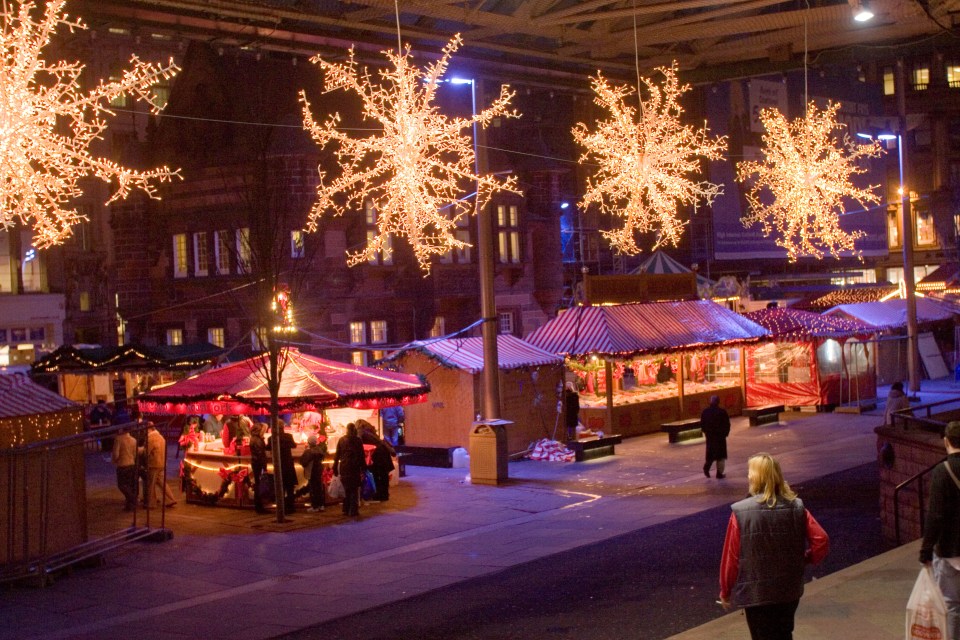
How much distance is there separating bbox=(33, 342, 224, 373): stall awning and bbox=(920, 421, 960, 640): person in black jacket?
2443 cm

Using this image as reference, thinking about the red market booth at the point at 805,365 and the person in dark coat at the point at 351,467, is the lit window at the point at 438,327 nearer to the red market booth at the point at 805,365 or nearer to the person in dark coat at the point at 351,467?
the red market booth at the point at 805,365

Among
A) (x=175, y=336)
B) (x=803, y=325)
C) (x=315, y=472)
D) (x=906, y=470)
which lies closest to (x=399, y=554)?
(x=315, y=472)

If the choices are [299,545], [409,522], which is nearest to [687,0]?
[409,522]

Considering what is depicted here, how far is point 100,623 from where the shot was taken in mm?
11406

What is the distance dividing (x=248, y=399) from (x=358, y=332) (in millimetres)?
13836

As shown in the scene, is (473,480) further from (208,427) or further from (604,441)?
(208,427)

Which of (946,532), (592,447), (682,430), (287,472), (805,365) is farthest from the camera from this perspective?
(805,365)

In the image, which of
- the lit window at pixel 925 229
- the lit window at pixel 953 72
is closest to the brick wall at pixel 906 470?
the lit window at pixel 925 229

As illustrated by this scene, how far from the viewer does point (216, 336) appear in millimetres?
33469

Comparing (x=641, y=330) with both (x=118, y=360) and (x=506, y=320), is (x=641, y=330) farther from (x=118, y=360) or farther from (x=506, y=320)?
(x=118, y=360)

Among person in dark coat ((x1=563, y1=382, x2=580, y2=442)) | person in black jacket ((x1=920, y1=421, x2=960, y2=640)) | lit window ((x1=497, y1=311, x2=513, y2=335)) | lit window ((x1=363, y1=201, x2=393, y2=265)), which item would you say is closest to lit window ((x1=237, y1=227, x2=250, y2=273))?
lit window ((x1=363, y1=201, x2=393, y2=265))

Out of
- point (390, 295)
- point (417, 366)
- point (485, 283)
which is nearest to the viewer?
point (485, 283)

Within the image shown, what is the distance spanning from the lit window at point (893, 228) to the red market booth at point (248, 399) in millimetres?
48270

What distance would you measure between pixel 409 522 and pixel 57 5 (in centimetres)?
903
